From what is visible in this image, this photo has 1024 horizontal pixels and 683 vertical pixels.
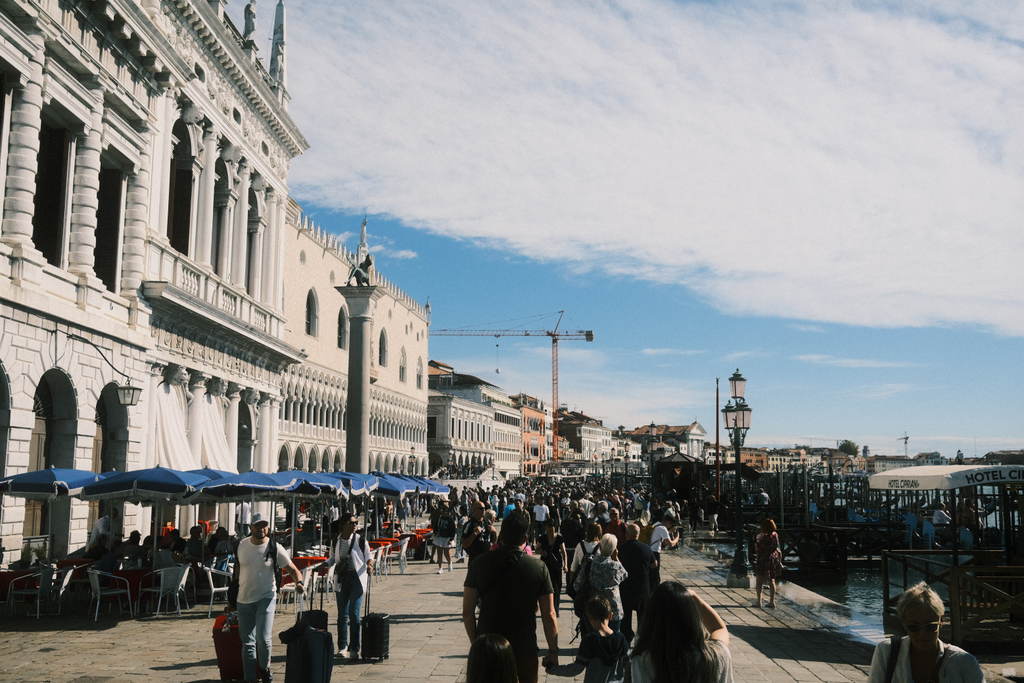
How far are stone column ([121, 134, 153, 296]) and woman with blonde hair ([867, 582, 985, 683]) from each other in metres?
21.1

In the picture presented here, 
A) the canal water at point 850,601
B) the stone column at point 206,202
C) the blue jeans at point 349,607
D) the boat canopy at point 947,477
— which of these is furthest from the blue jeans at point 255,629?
the stone column at point 206,202

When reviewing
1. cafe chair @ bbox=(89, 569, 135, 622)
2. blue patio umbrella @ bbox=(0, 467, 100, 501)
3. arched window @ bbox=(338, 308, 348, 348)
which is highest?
arched window @ bbox=(338, 308, 348, 348)

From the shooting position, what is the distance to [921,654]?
420cm

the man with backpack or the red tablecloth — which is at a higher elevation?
the man with backpack

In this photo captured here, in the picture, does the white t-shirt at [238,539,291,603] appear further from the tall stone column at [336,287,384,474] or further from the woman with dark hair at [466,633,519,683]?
the tall stone column at [336,287,384,474]

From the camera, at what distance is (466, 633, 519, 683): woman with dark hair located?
3.63 metres

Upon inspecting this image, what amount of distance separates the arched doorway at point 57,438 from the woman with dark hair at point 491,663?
17.0m

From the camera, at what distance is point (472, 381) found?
110188 millimetres

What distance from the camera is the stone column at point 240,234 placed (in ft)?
102

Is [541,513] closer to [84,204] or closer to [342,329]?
[84,204]

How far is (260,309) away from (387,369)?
108 feet

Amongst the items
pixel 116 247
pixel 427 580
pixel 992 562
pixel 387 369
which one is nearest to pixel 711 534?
pixel 427 580

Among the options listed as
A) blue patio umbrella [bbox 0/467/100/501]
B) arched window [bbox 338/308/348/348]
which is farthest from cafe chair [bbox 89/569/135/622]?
arched window [bbox 338/308/348/348]

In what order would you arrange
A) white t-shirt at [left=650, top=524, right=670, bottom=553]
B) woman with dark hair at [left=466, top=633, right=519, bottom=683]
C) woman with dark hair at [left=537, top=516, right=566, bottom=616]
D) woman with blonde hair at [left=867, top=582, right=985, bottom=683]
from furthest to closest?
1. white t-shirt at [left=650, top=524, right=670, bottom=553]
2. woman with dark hair at [left=537, top=516, right=566, bottom=616]
3. woman with blonde hair at [left=867, top=582, right=985, bottom=683]
4. woman with dark hair at [left=466, top=633, right=519, bottom=683]
